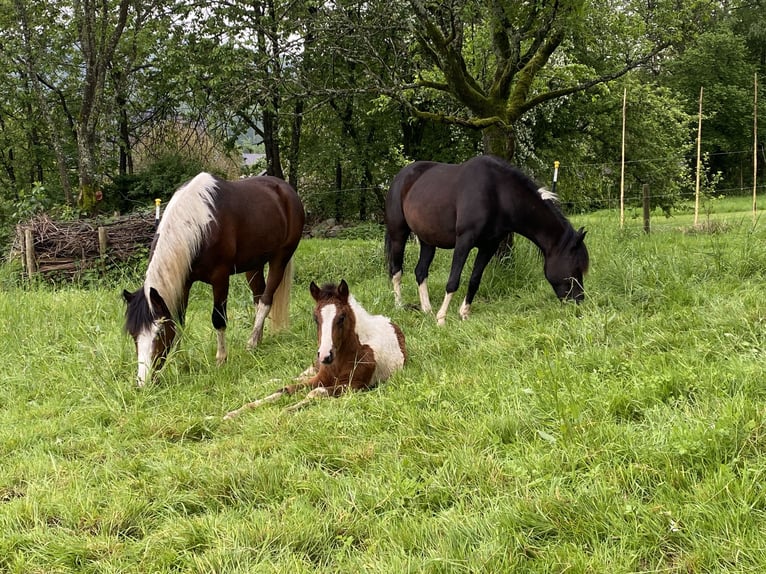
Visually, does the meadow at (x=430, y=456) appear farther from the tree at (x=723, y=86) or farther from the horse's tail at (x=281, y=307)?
the tree at (x=723, y=86)

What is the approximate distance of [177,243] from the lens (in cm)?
459

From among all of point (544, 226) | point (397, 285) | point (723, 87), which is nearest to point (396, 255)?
point (397, 285)

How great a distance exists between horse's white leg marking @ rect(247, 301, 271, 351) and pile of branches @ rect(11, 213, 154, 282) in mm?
4915

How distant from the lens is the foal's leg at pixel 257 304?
5.55m

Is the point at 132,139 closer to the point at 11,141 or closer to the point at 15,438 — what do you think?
the point at 11,141

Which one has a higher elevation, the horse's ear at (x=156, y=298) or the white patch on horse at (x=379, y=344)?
the horse's ear at (x=156, y=298)

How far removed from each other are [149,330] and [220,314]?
90 cm

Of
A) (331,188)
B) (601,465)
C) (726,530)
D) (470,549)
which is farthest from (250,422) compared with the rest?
(331,188)

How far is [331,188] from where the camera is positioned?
20.5 meters

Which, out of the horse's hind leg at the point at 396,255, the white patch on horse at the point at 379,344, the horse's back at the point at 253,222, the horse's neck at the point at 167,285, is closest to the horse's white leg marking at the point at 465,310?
the horse's hind leg at the point at 396,255

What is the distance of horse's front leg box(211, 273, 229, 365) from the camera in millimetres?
5012

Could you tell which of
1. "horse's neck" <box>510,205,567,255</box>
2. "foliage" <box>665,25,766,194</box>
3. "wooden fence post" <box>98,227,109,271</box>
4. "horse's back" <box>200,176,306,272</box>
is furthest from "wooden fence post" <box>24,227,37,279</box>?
"foliage" <box>665,25,766,194</box>

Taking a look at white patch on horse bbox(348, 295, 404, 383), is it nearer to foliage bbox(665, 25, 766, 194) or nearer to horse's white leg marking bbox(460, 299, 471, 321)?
horse's white leg marking bbox(460, 299, 471, 321)

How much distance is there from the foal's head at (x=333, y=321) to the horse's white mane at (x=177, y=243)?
1415 millimetres
